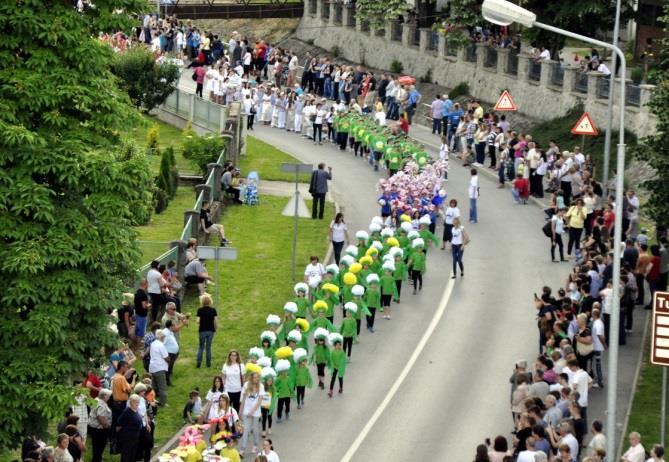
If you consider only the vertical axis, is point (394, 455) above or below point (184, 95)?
below

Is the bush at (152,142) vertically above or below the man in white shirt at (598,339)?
above

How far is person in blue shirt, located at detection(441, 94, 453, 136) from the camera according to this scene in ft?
168

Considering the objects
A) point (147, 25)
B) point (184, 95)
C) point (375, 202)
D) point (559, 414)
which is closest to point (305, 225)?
point (375, 202)

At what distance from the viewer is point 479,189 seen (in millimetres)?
45781

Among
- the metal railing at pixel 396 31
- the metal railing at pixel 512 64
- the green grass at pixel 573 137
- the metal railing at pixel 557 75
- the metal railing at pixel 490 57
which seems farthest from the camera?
the metal railing at pixel 396 31

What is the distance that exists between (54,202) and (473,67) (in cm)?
3481

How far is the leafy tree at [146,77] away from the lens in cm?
5462

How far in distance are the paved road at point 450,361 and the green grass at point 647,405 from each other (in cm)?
27

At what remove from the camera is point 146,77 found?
5516 centimetres

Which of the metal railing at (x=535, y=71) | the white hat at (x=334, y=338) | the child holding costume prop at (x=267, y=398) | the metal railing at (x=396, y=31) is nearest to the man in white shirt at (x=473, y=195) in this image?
the metal railing at (x=535, y=71)

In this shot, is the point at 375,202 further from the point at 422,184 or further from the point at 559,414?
the point at 559,414

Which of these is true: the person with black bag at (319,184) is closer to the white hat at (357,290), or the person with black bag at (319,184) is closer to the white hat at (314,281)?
the white hat at (314,281)

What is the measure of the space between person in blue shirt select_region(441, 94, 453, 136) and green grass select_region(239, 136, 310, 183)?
4.77 m

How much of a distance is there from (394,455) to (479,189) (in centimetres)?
1866
